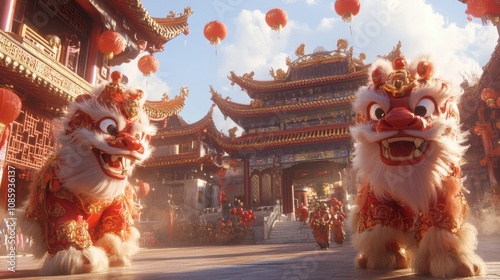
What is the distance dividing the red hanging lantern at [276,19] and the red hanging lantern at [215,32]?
112cm

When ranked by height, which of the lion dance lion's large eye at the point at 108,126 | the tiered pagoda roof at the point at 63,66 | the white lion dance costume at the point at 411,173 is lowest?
the white lion dance costume at the point at 411,173

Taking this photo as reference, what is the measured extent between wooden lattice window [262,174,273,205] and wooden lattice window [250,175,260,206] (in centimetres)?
24

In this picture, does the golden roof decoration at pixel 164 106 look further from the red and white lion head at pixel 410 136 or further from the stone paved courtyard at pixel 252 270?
the red and white lion head at pixel 410 136

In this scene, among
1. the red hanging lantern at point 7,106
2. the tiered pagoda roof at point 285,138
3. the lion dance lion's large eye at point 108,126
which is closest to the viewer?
the lion dance lion's large eye at point 108,126

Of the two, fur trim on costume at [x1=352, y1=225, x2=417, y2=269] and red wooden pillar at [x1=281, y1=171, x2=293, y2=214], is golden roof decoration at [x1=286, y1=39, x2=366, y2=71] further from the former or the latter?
fur trim on costume at [x1=352, y1=225, x2=417, y2=269]

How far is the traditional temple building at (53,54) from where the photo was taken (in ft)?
19.8

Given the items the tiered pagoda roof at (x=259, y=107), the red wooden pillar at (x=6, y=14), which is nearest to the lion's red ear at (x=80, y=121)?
the red wooden pillar at (x=6, y=14)

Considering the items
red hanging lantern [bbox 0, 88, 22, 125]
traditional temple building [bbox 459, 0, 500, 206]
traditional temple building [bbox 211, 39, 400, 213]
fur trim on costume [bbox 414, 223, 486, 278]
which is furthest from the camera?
traditional temple building [bbox 211, 39, 400, 213]

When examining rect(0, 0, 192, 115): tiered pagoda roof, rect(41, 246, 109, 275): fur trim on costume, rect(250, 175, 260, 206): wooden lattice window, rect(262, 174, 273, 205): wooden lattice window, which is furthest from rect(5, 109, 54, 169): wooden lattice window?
rect(262, 174, 273, 205): wooden lattice window

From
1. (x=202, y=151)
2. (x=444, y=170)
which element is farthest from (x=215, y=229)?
(x=444, y=170)

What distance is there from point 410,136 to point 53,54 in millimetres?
8443

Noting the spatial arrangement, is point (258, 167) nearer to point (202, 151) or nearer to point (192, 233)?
point (192, 233)

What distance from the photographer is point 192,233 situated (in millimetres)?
13211

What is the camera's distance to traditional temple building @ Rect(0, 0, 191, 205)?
238 inches
